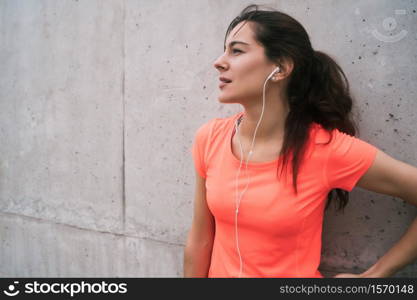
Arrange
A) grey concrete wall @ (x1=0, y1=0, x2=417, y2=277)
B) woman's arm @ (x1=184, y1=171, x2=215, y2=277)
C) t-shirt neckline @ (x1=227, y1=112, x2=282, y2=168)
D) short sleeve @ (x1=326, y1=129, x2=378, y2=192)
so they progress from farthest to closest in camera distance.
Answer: woman's arm @ (x1=184, y1=171, x2=215, y2=277), grey concrete wall @ (x1=0, y1=0, x2=417, y2=277), t-shirt neckline @ (x1=227, y1=112, x2=282, y2=168), short sleeve @ (x1=326, y1=129, x2=378, y2=192)

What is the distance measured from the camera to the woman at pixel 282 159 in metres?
1.75

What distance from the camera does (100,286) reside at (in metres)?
2.47

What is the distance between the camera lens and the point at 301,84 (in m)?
1.95

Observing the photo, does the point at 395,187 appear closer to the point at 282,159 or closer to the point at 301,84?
the point at 282,159

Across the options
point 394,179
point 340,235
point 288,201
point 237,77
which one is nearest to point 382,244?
point 340,235

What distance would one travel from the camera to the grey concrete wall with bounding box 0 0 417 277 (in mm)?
2025

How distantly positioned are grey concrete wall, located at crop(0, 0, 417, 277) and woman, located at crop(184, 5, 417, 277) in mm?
205

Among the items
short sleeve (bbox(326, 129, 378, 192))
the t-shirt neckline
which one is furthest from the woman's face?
short sleeve (bbox(326, 129, 378, 192))

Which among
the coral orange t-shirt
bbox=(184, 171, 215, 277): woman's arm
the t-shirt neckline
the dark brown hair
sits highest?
the dark brown hair

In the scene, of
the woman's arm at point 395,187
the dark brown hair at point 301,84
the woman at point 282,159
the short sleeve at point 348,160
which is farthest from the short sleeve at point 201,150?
the woman's arm at point 395,187

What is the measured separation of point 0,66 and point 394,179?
3721 mm

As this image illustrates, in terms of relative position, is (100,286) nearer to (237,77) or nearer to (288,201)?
(288,201)

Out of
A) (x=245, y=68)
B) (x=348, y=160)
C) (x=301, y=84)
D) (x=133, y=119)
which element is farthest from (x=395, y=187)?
(x=133, y=119)

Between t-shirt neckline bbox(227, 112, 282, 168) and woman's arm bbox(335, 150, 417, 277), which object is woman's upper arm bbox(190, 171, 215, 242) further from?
woman's arm bbox(335, 150, 417, 277)
